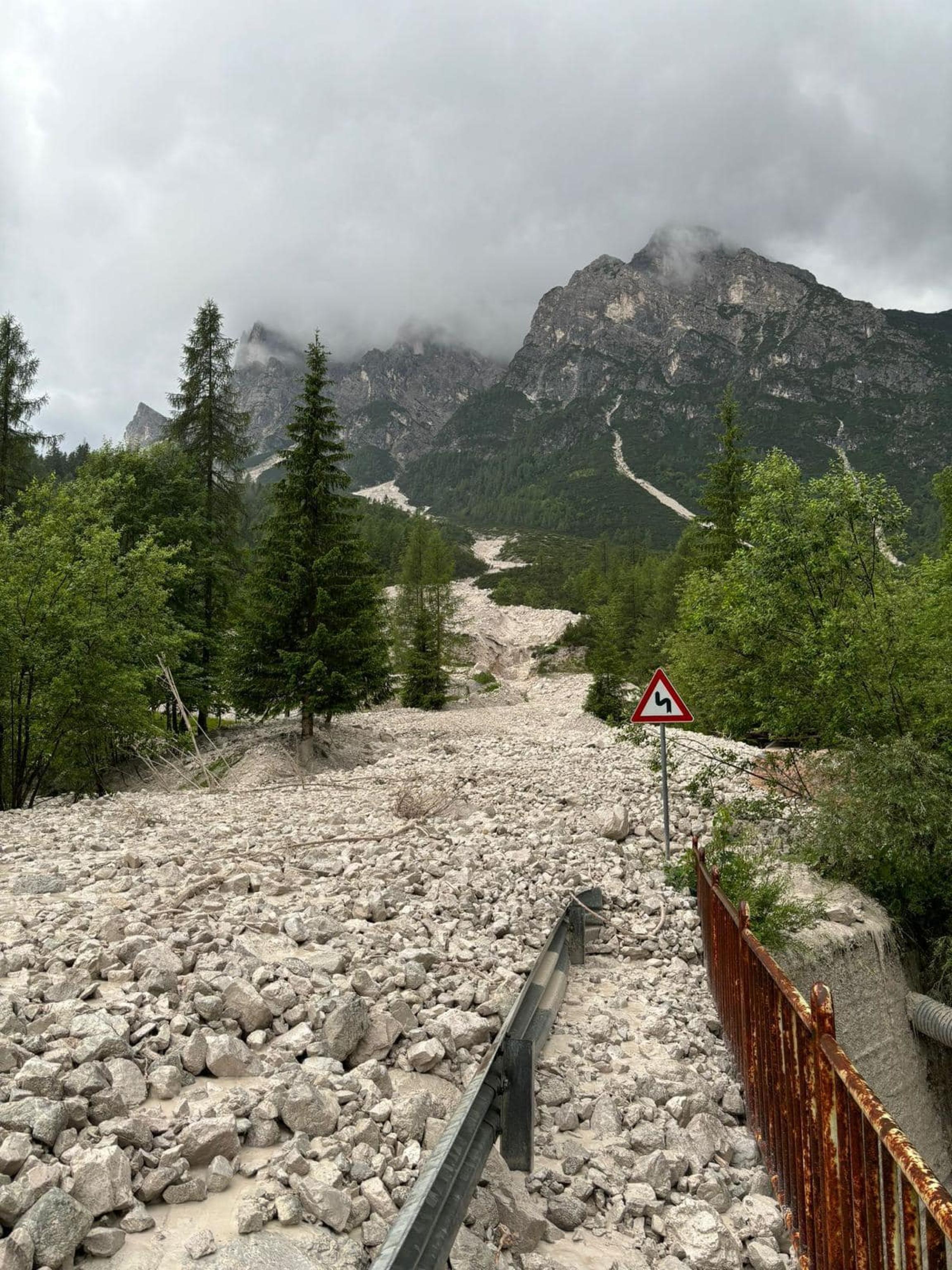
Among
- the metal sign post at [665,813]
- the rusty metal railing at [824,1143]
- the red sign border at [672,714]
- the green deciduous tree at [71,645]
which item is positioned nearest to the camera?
the rusty metal railing at [824,1143]

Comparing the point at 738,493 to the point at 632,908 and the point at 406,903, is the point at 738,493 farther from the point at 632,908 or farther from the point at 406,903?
the point at 406,903

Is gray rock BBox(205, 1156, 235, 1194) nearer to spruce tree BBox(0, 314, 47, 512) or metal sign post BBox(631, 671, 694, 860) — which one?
metal sign post BBox(631, 671, 694, 860)

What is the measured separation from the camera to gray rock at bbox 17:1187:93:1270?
7.46 feet

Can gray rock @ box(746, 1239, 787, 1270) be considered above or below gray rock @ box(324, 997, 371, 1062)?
below

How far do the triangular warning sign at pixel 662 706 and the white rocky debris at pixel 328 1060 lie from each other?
7.10 ft

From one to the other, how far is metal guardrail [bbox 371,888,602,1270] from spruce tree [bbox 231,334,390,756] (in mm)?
14377

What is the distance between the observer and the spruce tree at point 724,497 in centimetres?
2786

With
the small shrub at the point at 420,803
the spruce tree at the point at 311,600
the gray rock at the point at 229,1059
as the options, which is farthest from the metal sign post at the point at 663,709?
the spruce tree at the point at 311,600

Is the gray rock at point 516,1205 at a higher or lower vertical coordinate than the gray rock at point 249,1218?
lower

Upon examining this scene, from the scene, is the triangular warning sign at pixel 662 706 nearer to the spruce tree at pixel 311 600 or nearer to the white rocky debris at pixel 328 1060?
the white rocky debris at pixel 328 1060

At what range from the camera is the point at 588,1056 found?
4.71 metres

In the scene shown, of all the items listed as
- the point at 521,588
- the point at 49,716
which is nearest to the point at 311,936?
the point at 49,716

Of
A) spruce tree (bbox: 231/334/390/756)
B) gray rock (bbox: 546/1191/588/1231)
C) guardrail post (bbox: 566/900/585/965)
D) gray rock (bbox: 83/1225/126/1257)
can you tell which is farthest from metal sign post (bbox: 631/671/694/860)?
spruce tree (bbox: 231/334/390/756)

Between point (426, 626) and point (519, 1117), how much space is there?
3572cm
